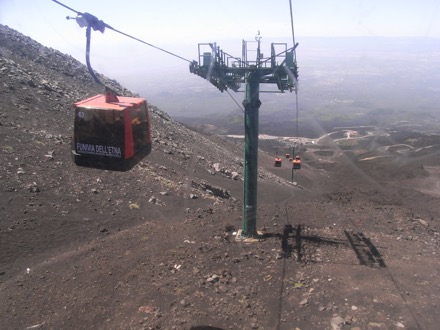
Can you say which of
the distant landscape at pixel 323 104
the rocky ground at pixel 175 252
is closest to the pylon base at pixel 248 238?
the rocky ground at pixel 175 252

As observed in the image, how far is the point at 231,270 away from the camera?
451 inches

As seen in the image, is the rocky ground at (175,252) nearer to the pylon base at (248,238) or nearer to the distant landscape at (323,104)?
the pylon base at (248,238)

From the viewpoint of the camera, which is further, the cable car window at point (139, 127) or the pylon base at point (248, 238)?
the pylon base at point (248, 238)

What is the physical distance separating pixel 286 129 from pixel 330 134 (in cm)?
910

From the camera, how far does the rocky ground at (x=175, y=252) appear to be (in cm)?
959

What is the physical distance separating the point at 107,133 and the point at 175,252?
18.4 feet

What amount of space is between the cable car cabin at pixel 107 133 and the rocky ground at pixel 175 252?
3.86 meters

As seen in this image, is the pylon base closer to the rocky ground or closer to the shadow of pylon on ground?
the rocky ground

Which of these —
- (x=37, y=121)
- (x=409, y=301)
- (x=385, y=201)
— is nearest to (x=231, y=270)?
(x=409, y=301)

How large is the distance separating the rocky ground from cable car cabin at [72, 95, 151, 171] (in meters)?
3.86

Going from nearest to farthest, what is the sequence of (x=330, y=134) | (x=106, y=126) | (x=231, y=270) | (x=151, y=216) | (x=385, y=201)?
(x=106, y=126)
(x=231, y=270)
(x=151, y=216)
(x=385, y=201)
(x=330, y=134)

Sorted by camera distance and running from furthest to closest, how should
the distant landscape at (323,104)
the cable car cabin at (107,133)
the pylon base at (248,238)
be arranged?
the distant landscape at (323,104), the pylon base at (248,238), the cable car cabin at (107,133)

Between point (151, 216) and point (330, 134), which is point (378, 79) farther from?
point (151, 216)

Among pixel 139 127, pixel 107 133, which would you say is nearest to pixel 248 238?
pixel 139 127
